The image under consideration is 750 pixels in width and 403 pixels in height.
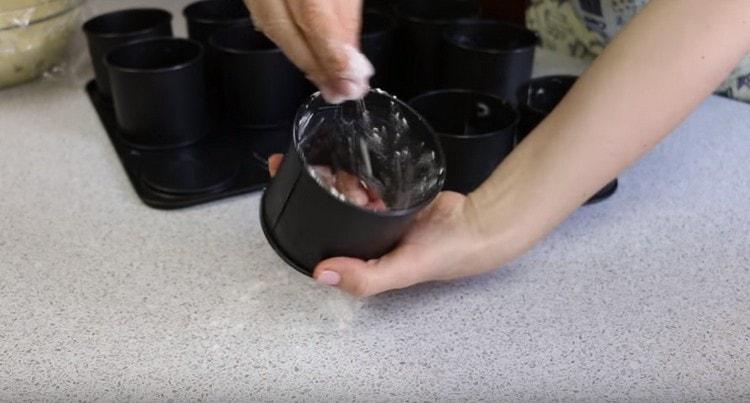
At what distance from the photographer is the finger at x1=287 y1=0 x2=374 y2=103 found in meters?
0.42

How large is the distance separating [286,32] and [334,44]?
0.04 metres

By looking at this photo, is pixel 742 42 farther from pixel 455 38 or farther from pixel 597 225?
pixel 455 38

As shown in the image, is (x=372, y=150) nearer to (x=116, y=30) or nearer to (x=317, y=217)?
(x=317, y=217)

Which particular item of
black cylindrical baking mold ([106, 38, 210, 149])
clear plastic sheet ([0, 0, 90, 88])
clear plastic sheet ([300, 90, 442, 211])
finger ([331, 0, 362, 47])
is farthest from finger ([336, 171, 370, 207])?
clear plastic sheet ([0, 0, 90, 88])

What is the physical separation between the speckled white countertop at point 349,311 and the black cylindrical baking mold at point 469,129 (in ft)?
0.27

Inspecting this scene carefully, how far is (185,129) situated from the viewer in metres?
0.67

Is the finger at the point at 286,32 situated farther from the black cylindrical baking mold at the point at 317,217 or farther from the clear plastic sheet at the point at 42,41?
the clear plastic sheet at the point at 42,41

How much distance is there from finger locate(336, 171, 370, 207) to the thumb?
0.16 ft

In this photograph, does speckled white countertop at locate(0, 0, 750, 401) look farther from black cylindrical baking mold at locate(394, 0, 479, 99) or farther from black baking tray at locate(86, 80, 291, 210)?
black cylindrical baking mold at locate(394, 0, 479, 99)

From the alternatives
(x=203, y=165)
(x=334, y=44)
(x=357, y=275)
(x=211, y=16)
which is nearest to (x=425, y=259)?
(x=357, y=275)

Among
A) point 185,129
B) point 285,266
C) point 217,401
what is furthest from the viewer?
point 185,129

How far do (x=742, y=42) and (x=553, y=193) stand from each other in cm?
15

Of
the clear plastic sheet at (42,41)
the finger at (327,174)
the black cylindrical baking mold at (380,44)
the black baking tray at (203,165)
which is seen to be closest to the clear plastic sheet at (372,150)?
the finger at (327,174)

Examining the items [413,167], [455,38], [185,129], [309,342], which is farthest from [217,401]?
[455,38]
